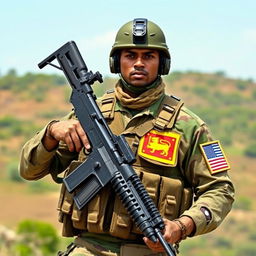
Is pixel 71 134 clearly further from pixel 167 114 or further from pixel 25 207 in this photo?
pixel 25 207

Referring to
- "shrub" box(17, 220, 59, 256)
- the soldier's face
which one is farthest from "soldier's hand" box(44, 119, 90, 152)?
"shrub" box(17, 220, 59, 256)

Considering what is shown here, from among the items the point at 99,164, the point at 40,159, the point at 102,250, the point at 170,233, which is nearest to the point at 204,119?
the point at 40,159

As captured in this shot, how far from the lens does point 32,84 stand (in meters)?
103

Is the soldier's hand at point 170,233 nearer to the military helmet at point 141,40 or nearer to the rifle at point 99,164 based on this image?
the rifle at point 99,164

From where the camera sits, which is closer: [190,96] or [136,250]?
[136,250]

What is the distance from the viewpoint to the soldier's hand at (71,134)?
18.2ft

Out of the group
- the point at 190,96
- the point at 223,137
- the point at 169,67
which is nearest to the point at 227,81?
the point at 190,96

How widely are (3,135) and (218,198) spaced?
81200 mm

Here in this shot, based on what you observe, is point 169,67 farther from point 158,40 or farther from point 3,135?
point 3,135

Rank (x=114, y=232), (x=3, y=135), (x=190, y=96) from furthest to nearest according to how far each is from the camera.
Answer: (x=190, y=96) → (x=3, y=135) → (x=114, y=232)

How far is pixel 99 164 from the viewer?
549cm

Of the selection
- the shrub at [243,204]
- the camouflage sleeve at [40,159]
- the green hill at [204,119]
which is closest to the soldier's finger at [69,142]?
the camouflage sleeve at [40,159]

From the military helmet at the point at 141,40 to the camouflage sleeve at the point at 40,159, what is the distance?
501 mm

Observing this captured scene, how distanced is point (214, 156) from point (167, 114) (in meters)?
0.39
